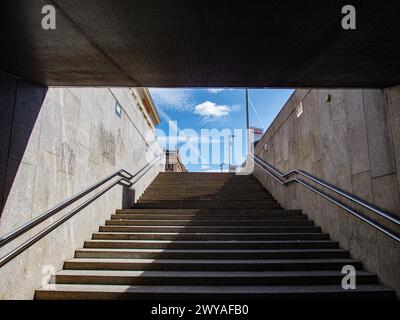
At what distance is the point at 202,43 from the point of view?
2285mm

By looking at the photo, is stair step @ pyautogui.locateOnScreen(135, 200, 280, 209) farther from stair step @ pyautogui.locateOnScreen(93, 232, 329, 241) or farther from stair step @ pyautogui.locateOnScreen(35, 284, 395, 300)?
stair step @ pyautogui.locateOnScreen(35, 284, 395, 300)

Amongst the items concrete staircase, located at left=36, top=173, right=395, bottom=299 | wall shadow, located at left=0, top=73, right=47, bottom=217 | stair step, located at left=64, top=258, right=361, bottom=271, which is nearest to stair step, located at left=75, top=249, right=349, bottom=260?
concrete staircase, located at left=36, top=173, right=395, bottom=299

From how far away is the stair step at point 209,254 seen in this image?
12.4ft

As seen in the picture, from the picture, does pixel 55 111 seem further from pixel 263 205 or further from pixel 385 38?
pixel 263 205

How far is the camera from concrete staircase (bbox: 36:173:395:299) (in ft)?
9.73

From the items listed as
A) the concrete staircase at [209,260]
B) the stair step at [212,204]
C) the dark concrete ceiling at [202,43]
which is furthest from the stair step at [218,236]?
the dark concrete ceiling at [202,43]

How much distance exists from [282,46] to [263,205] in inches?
178

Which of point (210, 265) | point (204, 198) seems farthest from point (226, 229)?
point (204, 198)

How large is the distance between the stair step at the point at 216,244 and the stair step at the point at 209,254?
229 millimetres

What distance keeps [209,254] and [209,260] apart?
9 centimetres

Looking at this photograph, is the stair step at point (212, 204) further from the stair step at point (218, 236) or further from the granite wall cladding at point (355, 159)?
the stair step at point (218, 236)

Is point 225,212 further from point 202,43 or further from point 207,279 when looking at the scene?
point 202,43

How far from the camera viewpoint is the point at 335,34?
2143 mm

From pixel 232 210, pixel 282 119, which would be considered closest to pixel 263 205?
pixel 232 210
